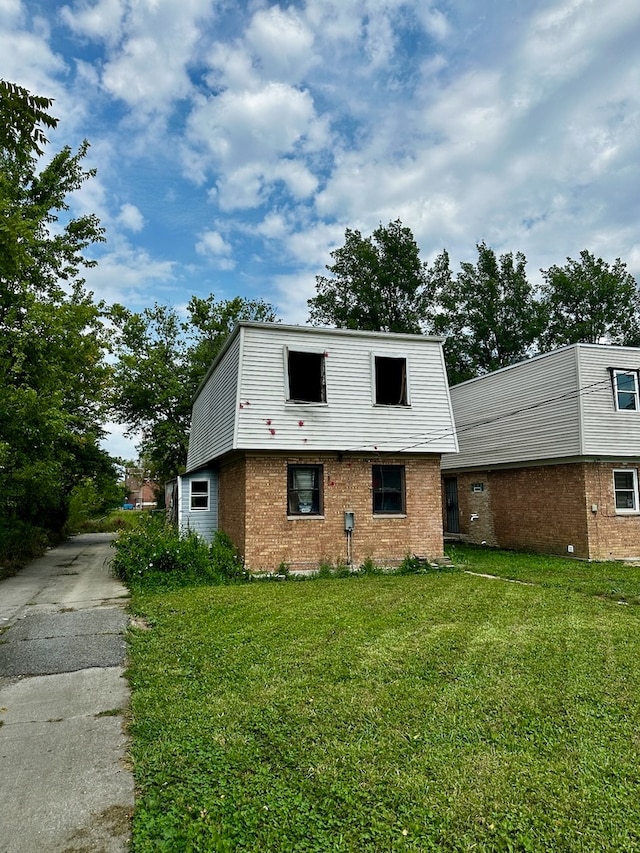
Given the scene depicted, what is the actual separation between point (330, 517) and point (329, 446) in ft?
5.39

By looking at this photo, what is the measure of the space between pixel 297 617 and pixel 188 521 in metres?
7.50

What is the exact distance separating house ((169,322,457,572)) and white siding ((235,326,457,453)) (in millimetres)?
24

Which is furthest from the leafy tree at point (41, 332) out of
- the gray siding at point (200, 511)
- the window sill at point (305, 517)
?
the window sill at point (305, 517)

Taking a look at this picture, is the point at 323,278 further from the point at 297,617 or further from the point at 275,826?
the point at 275,826

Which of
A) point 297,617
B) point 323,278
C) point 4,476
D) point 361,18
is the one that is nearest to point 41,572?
point 4,476

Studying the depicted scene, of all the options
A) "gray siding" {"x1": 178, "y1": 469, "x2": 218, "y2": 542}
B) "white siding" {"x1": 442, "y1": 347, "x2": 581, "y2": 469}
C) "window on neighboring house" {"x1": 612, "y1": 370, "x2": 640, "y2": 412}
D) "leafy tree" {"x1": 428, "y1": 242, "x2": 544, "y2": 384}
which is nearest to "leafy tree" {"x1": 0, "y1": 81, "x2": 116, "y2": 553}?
"gray siding" {"x1": 178, "y1": 469, "x2": 218, "y2": 542}

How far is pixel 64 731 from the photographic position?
13.3 feet

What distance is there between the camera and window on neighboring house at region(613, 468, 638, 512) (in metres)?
15.0

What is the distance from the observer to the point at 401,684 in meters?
4.79

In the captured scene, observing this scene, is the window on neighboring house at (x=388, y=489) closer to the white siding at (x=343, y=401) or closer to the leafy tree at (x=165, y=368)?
the white siding at (x=343, y=401)

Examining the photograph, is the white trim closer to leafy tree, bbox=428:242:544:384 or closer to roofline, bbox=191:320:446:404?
roofline, bbox=191:320:446:404

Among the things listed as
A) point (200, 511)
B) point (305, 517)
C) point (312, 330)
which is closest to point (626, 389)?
point (312, 330)

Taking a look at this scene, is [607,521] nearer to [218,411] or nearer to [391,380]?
[391,380]

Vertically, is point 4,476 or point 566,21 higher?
point 566,21
